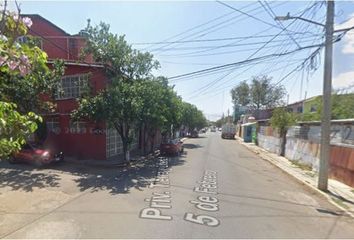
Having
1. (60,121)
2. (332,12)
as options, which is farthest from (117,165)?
(332,12)

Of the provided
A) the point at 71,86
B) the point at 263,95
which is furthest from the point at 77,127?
the point at 263,95

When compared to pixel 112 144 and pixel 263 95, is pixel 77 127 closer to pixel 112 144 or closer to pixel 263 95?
pixel 112 144

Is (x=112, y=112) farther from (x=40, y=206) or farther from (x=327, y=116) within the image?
(x=327, y=116)

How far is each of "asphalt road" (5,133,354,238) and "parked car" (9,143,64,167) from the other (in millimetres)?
4430

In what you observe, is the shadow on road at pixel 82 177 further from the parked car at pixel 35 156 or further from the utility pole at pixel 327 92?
the utility pole at pixel 327 92

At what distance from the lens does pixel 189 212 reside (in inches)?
341

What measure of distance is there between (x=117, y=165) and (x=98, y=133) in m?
2.89

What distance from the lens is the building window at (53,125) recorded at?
2181 cm

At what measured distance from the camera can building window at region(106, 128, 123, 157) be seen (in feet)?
70.9

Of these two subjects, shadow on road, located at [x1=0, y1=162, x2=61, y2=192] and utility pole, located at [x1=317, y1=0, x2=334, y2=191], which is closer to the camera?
utility pole, located at [x1=317, y1=0, x2=334, y2=191]

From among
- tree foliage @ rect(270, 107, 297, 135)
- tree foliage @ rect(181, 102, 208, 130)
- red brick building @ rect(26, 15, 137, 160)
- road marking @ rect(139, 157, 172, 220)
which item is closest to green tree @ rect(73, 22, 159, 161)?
red brick building @ rect(26, 15, 137, 160)

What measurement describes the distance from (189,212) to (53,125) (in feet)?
52.8

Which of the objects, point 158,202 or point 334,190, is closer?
point 158,202

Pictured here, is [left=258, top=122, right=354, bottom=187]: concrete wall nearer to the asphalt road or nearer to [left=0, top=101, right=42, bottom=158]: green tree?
the asphalt road
